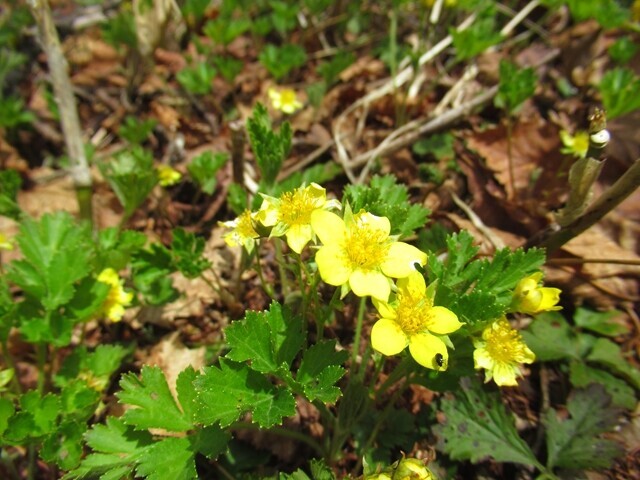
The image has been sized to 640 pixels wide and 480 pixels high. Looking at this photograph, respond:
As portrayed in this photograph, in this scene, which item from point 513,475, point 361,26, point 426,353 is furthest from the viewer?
point 361,26

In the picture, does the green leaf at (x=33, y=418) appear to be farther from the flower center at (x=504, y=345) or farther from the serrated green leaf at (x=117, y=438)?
the flower center at (x=504, y=345)

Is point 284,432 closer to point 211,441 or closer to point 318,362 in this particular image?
point 211,441

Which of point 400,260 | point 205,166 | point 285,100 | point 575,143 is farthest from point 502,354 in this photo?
point 285,100

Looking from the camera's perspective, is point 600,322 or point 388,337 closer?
point 388,337

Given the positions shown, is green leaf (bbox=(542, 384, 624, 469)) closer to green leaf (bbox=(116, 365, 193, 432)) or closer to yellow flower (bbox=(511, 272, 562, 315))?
yellow flower (bbox=(511, 272, 562, 315))

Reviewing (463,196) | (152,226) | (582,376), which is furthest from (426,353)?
(152,226)

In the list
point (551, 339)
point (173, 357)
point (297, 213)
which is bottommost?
point (551, 339)

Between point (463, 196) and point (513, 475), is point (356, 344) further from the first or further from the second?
point (463, 196)
